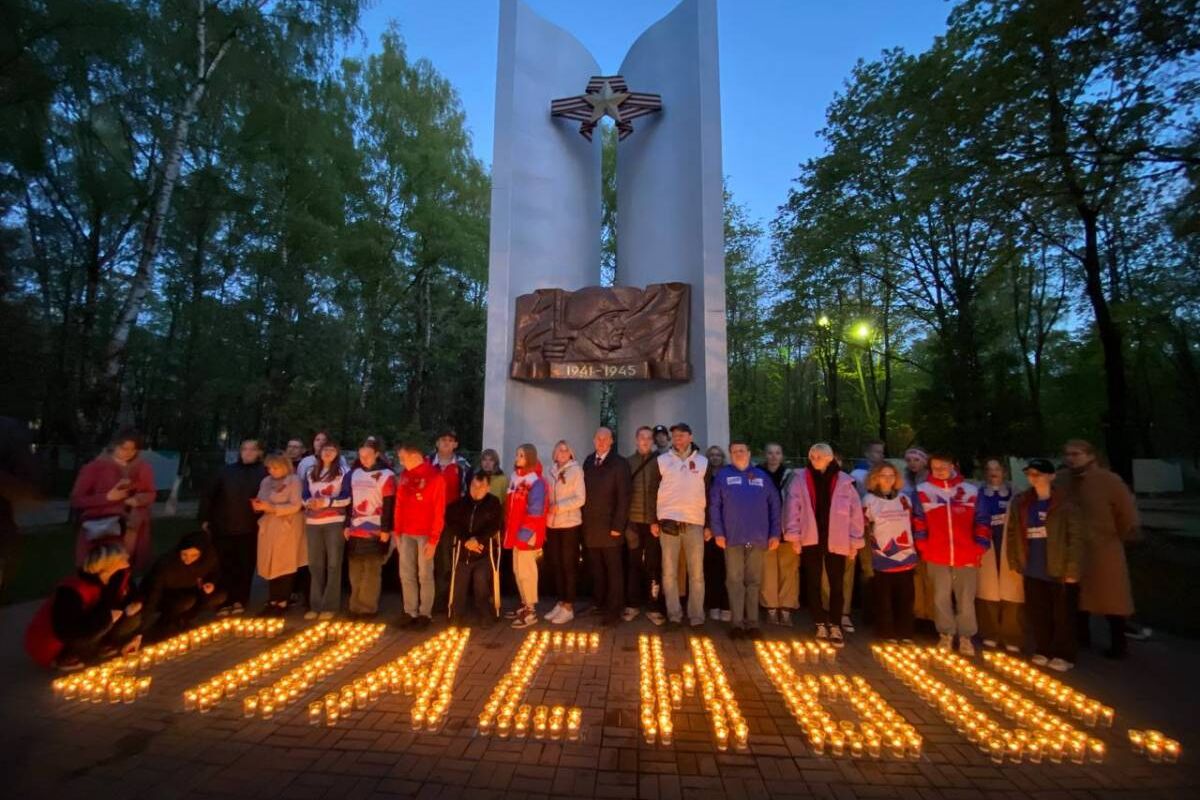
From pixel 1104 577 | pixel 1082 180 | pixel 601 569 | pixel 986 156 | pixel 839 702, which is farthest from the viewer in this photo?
pixel 986 156

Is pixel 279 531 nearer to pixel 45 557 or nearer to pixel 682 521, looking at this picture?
pixel 682 521

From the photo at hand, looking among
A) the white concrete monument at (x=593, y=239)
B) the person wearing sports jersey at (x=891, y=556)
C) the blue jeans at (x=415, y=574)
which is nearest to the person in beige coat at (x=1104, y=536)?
the person wearing sports jersey at (x=891, y=556)

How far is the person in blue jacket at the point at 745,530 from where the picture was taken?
5555mm

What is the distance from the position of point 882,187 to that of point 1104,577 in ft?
50.1

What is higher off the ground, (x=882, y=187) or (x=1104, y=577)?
(x=882, y=187)

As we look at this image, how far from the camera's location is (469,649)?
5055 mm

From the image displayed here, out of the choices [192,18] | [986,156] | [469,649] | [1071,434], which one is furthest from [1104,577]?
[1071,434]

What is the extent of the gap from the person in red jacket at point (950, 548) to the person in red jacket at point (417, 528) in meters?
Result: 4.93

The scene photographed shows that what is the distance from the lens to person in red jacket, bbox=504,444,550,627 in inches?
231

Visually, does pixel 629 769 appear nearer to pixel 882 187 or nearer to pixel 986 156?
pixel 986 156

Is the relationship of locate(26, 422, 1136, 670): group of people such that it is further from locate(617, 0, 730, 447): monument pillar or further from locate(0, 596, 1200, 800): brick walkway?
locate(617, 0, 730, 447): monument pillar

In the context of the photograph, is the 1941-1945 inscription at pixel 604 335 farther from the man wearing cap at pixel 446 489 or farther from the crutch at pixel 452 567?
the crutch at pixel 452 567

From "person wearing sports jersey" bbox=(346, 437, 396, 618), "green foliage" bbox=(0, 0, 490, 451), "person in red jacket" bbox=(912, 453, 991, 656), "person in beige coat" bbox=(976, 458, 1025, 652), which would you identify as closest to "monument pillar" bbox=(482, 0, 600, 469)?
"person wearing sports jersey" bbox=(346, 437, 396, 618)

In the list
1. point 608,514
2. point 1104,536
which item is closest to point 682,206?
point 608,514
